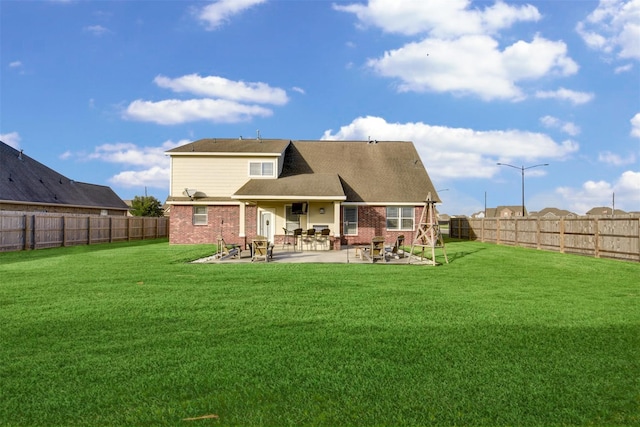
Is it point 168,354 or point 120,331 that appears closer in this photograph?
point 168,354

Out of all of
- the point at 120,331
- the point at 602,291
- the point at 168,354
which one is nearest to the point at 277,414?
the point at 168,354

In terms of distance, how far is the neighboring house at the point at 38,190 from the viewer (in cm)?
2880

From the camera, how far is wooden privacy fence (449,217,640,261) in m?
16.2

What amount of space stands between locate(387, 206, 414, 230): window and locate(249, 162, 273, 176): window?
7410mm

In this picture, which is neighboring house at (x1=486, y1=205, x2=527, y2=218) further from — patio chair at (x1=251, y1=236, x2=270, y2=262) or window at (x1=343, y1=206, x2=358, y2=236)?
patio chair at (x1=251, y1=236, x2=270, y2=262)

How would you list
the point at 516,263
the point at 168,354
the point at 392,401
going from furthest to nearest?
the point at 516,263 < the point at 168,354 < the point at 392,401

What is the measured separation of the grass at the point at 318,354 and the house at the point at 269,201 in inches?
528

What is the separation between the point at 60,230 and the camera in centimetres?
2427

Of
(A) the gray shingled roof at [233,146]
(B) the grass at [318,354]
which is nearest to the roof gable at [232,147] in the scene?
(A) the gray shingled roof at [233,146]

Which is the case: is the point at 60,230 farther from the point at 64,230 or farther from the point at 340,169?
the point at 340,169

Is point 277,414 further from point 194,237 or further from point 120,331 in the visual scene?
point 194,237

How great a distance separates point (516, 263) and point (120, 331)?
1308 centimetres

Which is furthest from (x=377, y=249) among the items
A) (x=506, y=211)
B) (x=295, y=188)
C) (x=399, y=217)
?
(x=506, y=211)

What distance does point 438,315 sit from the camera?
681cm
